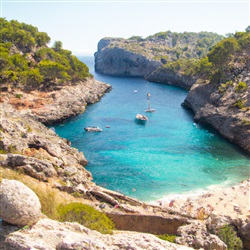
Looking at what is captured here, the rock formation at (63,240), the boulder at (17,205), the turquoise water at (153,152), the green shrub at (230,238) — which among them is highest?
the boulder at (17,205)

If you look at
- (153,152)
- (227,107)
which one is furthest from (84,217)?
(227,107)

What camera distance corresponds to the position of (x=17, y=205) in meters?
15.4

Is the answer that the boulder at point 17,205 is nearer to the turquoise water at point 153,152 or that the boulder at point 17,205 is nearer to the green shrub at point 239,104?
the turquoise water at point 153,152

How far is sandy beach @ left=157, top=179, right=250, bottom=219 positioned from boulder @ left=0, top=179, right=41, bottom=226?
77.9ft

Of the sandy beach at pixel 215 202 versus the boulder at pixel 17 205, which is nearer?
the boulder at pixel 17 205

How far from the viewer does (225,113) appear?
81.2 meters

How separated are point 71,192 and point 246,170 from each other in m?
37.6

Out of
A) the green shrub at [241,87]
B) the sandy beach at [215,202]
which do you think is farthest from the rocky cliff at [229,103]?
the sandy beach at [215,202]

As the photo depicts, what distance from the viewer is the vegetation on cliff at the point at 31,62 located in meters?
91.6

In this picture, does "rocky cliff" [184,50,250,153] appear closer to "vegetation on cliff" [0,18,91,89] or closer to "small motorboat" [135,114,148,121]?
"small motorboat" [135,114,148,121]

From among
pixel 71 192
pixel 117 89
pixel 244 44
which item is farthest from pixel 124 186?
pixel 117 89

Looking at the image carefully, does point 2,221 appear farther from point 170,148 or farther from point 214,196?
point 170,148

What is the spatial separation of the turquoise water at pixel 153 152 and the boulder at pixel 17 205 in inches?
1249

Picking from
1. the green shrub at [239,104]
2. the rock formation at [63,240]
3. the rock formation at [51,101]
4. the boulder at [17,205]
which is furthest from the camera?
the rock formation at [51,101]
